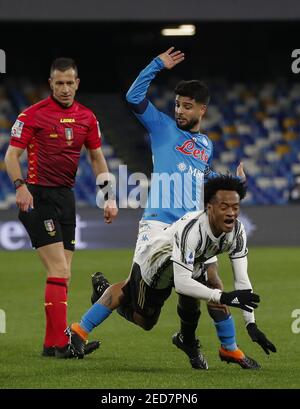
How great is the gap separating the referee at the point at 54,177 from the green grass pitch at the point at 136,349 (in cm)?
46

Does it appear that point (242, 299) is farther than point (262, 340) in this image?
No

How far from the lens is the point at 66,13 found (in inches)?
921

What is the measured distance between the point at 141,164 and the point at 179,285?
64.3 ft

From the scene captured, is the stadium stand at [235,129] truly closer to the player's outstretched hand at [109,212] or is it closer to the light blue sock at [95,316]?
the player's outstretched hand at [109,212]

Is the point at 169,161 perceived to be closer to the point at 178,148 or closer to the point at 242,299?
the point at 178,148

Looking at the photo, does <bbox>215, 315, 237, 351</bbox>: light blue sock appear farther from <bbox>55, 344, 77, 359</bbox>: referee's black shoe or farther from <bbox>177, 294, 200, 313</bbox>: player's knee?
<bbox>55, 344, 77, 359</bbox>: referee's black shoe

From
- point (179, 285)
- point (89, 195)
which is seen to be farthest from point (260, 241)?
point (179, 285)

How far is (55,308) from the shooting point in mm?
8578

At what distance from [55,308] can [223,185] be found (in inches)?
80.3

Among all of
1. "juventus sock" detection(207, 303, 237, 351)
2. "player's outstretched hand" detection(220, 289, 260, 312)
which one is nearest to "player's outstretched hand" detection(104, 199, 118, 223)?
"juventus sock" detection(207, 303, 237, 351)

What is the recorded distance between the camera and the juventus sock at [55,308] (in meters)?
8.53

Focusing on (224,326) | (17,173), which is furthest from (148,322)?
(17,173)
